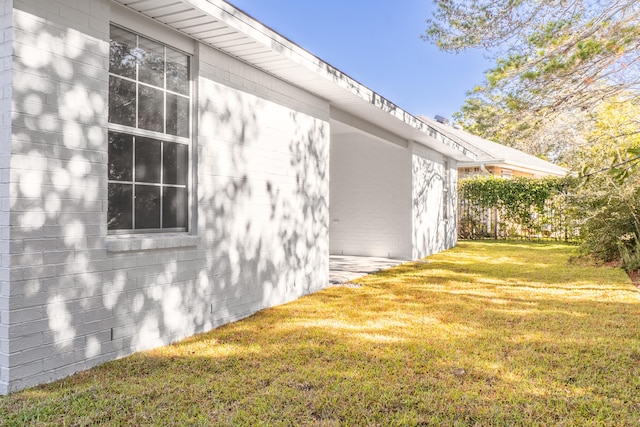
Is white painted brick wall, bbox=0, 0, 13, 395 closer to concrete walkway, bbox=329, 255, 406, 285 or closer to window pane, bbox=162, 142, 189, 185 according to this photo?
window pane, bbox=162, 142, 189, 185

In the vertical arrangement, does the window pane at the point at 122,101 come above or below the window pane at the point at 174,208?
above

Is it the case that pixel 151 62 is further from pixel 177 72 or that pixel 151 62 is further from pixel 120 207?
pixel 120 207

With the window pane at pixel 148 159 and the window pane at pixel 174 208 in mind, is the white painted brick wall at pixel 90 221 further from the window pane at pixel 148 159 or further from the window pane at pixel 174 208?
the window pane at pixel 148 159

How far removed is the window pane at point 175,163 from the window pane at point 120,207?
1.52 ft

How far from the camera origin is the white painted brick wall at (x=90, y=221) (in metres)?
3.25

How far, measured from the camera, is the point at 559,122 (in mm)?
9578

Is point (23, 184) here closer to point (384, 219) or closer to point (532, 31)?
point (532, 31)

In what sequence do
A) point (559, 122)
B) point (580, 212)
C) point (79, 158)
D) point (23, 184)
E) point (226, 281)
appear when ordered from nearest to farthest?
1. point (23, 184)
2. point (79, 158)
3. point (226, 281)
4. point (559, 122)
5. point (580, 212)

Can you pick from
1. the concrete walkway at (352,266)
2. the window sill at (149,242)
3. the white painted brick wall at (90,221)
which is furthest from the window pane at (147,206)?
the concrete walkway at (352,266)

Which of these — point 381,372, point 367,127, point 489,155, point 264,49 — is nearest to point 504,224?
point 489,155

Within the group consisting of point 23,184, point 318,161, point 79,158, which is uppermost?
point 318,161

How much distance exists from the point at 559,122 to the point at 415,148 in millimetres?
3404

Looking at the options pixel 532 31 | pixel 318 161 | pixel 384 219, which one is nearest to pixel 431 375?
pixel 318 161

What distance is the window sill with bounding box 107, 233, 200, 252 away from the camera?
12.9ft
